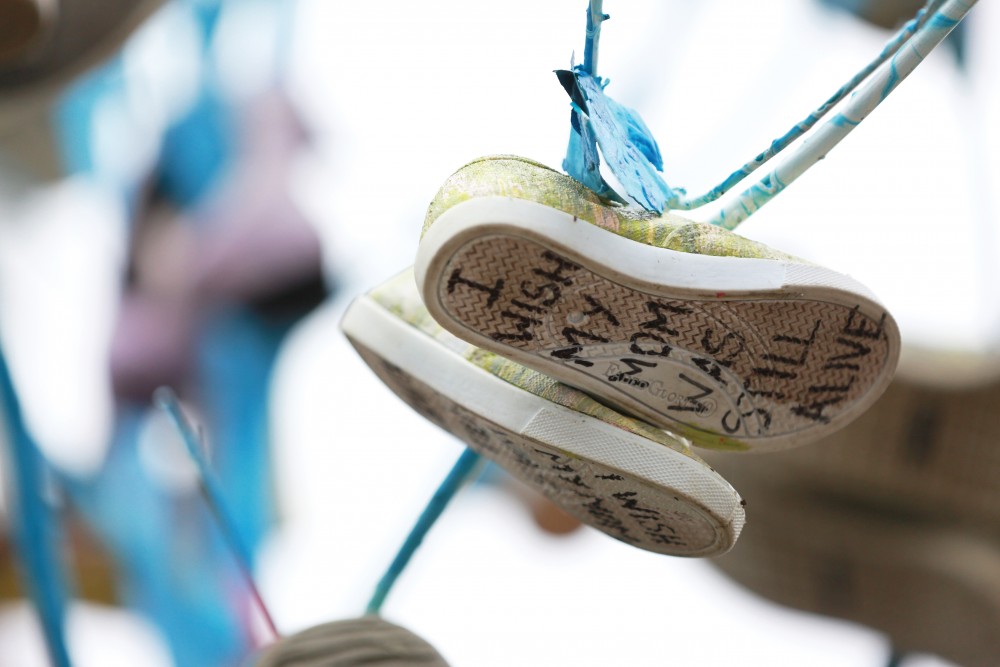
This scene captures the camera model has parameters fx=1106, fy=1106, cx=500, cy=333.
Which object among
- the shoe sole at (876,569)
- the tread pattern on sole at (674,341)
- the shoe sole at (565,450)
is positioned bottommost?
the shoe sole at (876,569)

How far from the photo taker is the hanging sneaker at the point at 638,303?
18.3 inches

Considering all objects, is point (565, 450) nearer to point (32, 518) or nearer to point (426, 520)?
point (426, 520)

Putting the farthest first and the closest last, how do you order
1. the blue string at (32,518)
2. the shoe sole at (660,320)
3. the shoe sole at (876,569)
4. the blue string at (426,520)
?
the shoe sole at (876,569) → the blue string at (32,518) → the blue string at (426,520) → the shoe sole at (660,320)

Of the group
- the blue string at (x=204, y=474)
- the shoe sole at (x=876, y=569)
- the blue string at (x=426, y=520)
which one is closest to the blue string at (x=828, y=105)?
the blue string at (x=426, y=520)

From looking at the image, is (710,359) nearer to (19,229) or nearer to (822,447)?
(822,447)

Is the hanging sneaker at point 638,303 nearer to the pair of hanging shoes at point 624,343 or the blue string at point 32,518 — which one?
the pair of hanging shoes at point 624,343

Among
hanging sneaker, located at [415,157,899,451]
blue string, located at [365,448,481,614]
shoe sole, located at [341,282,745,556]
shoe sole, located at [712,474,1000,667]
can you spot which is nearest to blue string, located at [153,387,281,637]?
blue string, located at [365,448,481,614]

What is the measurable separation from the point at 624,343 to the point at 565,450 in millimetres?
59

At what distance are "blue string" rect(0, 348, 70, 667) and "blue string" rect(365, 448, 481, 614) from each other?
335mm

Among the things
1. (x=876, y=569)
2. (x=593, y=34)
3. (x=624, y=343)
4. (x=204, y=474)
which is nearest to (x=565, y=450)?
(x=624, y=343)

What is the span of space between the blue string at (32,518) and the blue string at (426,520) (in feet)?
1.10

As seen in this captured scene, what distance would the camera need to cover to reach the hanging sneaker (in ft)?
1.53

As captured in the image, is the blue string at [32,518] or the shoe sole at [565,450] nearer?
the shoe sole at [565,450]

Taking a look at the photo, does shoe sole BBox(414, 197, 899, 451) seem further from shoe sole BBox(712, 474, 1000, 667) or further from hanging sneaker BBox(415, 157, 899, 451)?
shoe sole BBox(712, 474, 1000, 667)
